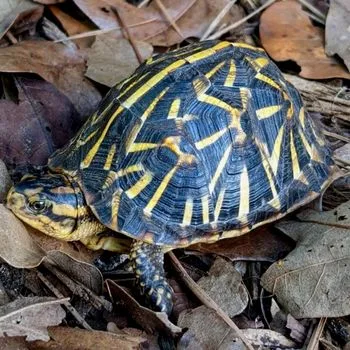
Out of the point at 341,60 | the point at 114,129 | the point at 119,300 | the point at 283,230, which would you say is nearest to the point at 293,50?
the point at 341,60

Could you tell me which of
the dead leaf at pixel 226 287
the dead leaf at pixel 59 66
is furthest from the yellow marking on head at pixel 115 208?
the dead leaf at pixel 59 66

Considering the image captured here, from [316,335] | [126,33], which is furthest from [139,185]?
[126,33]

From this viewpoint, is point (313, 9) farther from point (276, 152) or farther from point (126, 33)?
point (276, 152)

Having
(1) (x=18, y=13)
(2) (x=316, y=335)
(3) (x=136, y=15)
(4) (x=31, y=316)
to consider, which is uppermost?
(1) (x=18, y=13)

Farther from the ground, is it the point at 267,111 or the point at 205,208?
the point at 267,111

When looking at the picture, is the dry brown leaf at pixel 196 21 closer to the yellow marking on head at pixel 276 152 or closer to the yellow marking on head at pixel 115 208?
the yellow marking on head at pixel 276 152

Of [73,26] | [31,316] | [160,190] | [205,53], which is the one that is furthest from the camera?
[73,26]

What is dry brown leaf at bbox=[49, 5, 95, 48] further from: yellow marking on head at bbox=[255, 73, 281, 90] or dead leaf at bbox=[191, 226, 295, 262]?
dead leaf at bbox=[191, 226, 295, 262]
